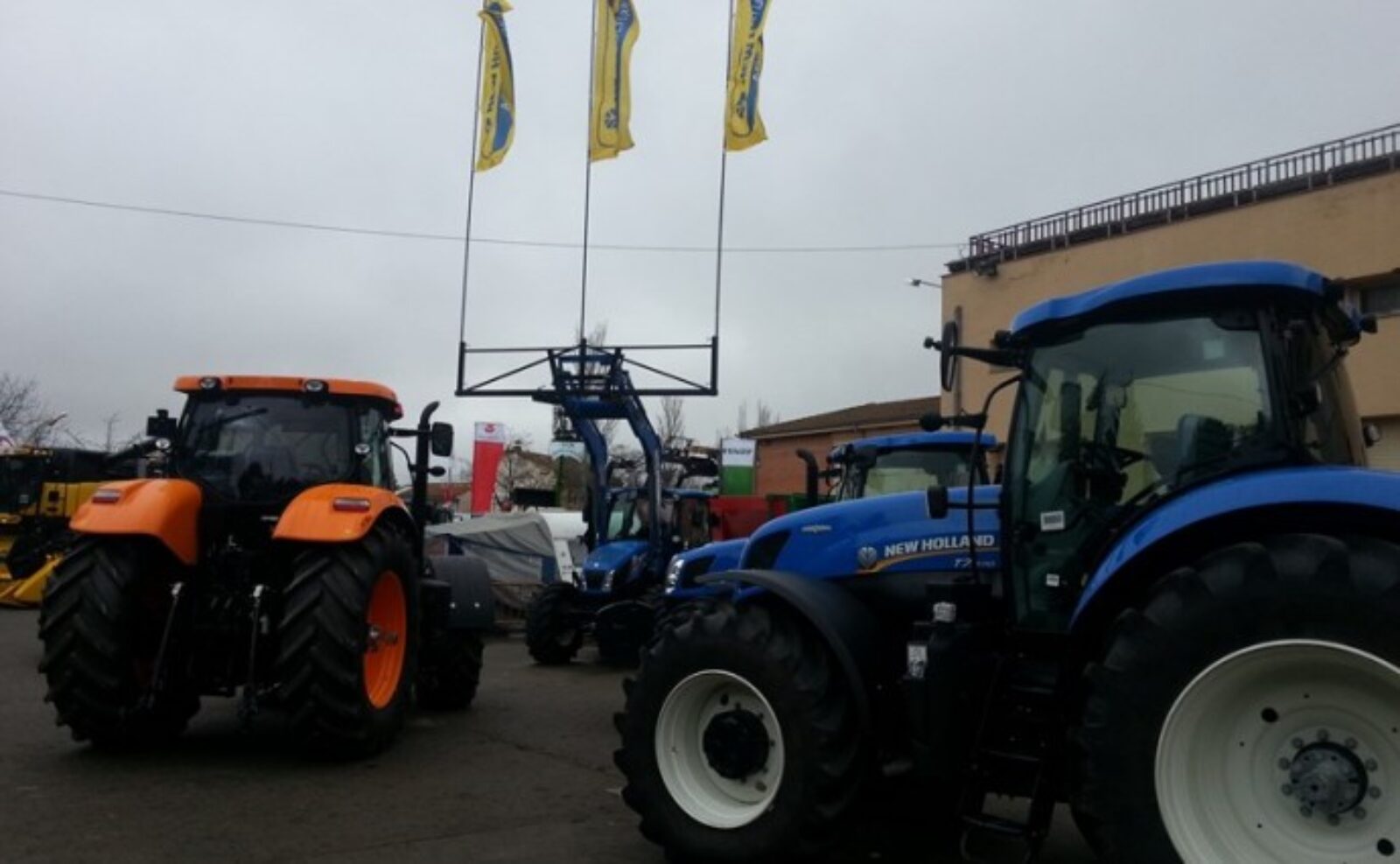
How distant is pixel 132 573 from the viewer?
7.23m

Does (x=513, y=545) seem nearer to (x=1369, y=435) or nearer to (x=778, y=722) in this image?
(x=778, y=722)

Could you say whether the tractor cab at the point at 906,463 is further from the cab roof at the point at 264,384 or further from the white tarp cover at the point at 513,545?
the white tarp cover at the point at 513,545

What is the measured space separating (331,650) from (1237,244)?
1618 centimetres

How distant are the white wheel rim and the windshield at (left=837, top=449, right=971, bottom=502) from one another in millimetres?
4658

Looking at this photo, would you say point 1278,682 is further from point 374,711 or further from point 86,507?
point 86,507

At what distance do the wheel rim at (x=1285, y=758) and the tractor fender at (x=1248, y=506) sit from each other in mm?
460

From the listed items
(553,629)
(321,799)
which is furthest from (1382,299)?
(321,799)

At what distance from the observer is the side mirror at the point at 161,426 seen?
27.0 feet

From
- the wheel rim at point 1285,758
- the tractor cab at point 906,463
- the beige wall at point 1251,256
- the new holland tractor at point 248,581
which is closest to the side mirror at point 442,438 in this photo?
the new holland tractor at point 248,581

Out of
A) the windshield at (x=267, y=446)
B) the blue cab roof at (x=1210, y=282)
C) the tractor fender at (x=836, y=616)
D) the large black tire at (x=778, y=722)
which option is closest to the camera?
the blue cab roof at (x=1210, y=282)

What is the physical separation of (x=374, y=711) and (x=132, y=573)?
1.76 m

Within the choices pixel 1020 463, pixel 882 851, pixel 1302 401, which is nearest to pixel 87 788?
pixel 882 851

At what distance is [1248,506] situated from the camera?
12.5 ft

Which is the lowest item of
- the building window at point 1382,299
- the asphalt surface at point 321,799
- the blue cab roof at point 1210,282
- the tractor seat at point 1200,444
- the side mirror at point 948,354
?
the asphalt surface at point 321,799
